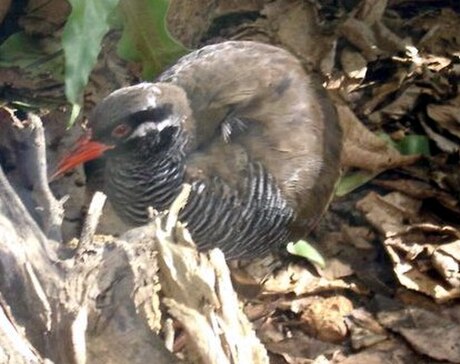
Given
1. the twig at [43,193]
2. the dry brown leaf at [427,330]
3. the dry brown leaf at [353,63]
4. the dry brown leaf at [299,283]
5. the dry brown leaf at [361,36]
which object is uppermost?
the twig at [43,193]

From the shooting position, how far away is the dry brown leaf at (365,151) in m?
4.07

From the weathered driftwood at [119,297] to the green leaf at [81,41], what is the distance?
78 centimetres

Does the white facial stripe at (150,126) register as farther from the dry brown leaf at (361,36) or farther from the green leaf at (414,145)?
the dry brown leaf at (361,36)

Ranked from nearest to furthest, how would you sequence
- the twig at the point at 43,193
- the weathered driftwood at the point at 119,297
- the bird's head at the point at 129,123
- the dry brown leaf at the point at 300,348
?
the weathered driftwood at the point at 119,297, the twig at the point at 43,193, the bird's head at the point at 129,123, the dry brown leaf at the point at 300,348

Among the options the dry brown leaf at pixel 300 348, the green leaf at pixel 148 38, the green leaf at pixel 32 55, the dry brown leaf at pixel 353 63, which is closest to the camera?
the dry brown leaf at pixel 300 348

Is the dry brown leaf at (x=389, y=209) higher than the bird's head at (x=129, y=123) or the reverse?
the reverse

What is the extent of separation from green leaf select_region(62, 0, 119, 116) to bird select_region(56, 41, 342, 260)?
0.42 ft

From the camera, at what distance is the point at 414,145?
4.20 m

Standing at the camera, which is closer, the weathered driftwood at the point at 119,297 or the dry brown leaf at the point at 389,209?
the weathered driftwood at the point at 119,297

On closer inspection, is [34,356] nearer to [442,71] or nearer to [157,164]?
[157,164]

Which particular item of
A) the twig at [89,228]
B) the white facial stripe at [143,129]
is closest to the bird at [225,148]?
the white facial stripe at [143,129]

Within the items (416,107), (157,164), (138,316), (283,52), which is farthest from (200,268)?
(416,107)

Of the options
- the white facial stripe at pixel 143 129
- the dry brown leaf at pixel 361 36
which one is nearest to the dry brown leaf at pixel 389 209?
the dry brown leaf at pixel 361 36

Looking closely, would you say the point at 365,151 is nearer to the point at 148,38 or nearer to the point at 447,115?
the point at 447,115
